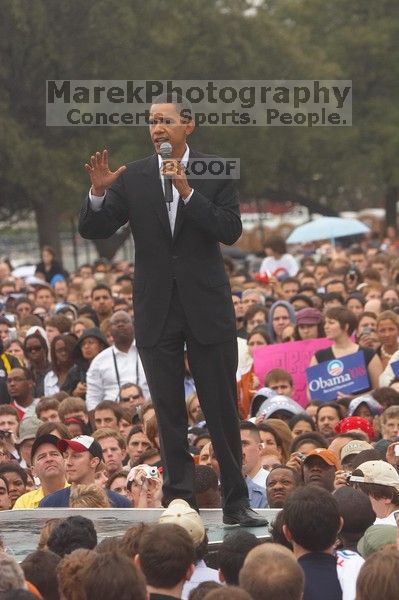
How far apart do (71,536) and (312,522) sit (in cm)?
107

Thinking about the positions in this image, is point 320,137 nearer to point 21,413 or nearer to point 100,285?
point 100,285

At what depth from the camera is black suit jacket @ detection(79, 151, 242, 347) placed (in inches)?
310

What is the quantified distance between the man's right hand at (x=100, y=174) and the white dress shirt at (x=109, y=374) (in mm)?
6366

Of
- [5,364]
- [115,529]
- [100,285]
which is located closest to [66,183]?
[100,285]

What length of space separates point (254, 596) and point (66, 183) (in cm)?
2940

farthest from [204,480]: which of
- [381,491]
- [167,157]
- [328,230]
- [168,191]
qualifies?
[328,230]

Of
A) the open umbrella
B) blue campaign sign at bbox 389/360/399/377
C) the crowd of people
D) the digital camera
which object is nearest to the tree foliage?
the open umbrella

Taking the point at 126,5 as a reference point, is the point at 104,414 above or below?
below

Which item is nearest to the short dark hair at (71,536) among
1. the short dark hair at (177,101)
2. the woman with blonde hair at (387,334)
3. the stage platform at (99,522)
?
the stage platform at (99,522)

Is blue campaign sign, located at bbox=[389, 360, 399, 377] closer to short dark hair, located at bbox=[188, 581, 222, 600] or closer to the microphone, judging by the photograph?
the microphone

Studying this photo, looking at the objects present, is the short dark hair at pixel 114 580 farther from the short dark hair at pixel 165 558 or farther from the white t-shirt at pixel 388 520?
the white t-shirt at pixel 388 520

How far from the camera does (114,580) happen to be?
231 inches

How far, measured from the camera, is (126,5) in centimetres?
3572

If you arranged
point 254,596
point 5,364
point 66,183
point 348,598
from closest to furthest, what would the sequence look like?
point 254,596, point 348,598, point 5,364, point 66,183
